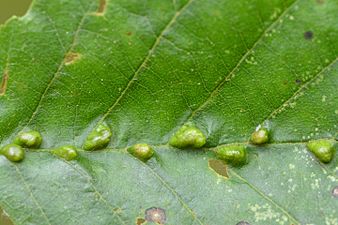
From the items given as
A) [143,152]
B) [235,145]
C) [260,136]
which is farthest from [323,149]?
[143,152]

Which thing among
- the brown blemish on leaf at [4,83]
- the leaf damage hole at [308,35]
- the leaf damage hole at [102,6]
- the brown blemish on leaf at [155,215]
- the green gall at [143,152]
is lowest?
the brown blemish on leaf at [155,215]

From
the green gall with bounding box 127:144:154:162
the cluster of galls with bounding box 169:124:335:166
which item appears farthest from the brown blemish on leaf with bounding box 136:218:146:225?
the cluster of galls with bounding box 169:124:335:166

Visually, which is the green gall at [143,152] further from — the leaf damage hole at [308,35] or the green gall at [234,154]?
the leaf damage hole at [308,35]

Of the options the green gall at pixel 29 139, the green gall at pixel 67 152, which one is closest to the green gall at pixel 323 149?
the green gall at pixel 67 152

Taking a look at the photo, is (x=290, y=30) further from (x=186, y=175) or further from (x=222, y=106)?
(x=186, y=175)

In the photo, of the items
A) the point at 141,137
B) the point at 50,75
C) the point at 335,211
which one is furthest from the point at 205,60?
the point at 335,211

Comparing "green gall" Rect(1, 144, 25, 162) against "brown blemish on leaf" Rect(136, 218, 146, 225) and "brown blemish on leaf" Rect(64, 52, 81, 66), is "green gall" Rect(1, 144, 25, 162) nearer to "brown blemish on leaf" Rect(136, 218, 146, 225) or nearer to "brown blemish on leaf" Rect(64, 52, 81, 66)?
"brown blemish on leaf" Rect(64, 52, 81, 66)
